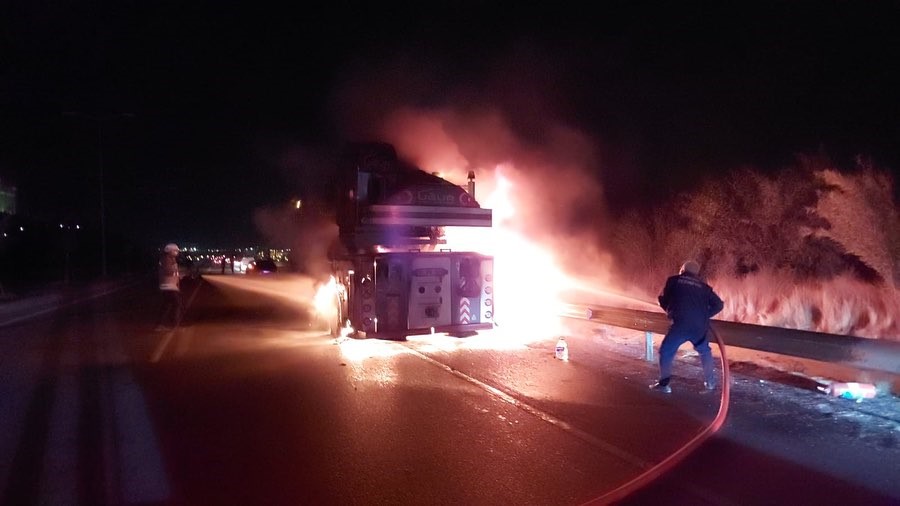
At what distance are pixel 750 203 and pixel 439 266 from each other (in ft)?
43.1

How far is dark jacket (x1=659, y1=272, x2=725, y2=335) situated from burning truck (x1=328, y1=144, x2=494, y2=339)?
4.73m

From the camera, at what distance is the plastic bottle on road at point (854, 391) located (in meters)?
8.47

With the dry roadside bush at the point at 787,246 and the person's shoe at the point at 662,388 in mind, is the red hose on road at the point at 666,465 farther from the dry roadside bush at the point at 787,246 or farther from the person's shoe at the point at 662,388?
the dry roadside bush at the point at 787,246

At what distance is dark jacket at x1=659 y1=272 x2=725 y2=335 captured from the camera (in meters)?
8.73

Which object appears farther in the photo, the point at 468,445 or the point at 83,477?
the point at 468,445

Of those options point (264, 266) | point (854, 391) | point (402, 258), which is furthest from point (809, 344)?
point (264, 266)

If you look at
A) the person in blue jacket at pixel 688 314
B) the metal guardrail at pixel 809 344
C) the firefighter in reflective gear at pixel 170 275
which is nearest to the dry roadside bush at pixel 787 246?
the metal guardrail at pixel 809 344

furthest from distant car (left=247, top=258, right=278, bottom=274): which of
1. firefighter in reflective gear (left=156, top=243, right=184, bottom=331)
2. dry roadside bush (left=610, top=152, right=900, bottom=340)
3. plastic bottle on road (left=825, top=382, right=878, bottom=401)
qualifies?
plastic bottle on road (left=825, top=382, right=878, bottom=401)

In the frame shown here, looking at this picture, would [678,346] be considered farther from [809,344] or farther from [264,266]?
[264,266]

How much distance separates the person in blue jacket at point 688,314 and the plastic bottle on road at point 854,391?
132 cm

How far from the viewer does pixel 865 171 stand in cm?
1783

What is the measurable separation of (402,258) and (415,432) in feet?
18.5

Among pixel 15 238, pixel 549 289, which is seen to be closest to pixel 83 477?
pixel 549 289

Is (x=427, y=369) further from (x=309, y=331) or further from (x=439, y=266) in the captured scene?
(x=309, y=331)
